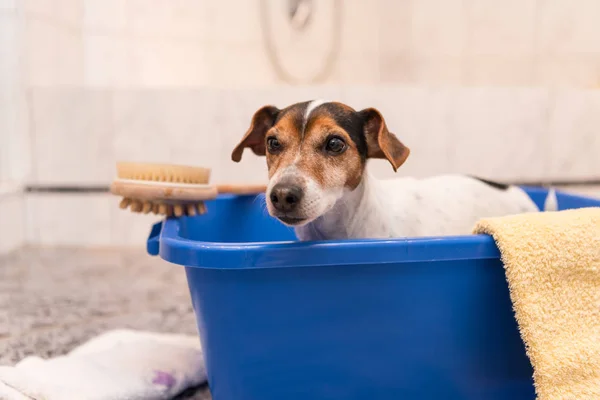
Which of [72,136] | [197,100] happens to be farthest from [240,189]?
[72,136]

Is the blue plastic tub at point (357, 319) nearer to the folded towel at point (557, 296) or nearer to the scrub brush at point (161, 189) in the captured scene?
the folded towel at point (557, 296)

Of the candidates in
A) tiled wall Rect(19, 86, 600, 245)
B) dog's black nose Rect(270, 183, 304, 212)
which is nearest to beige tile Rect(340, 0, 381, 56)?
tiled wall Rect(19, 86, 600, 245)

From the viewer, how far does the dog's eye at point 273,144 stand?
0.92 metres

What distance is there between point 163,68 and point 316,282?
6.04 feet

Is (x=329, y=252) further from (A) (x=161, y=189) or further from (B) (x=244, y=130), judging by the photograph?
(B) (x=244, y=130)

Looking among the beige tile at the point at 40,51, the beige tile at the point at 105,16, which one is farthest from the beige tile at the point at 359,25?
the beige tile at the point at 40,51

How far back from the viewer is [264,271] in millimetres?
732

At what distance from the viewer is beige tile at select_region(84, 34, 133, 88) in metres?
2.24

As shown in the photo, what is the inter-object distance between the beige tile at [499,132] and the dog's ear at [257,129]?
1.10 meters

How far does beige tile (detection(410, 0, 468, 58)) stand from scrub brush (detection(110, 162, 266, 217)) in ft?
5.35

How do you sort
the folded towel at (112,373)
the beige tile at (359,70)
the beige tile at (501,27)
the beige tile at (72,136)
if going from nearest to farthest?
the folded towel at (112,373)
the beige tile at (72,136)
the beige tile at (501,27)
the beige tile at (359,70)

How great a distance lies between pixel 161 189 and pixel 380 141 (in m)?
0.39

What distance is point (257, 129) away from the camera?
1.05 metres

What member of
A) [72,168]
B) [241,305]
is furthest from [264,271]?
[72,168]
